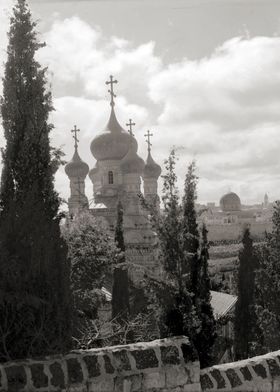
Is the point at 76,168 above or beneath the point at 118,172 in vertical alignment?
above

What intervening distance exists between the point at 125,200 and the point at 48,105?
115 feet

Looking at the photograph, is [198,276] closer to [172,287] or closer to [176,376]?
[172,287]

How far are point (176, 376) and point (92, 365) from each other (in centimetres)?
123

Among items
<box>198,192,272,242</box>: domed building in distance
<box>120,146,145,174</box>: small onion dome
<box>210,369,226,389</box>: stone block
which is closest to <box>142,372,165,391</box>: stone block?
<box>210,369,226,389</box>: stone block

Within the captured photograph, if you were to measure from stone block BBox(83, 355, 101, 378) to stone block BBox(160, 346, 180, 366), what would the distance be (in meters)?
0.95

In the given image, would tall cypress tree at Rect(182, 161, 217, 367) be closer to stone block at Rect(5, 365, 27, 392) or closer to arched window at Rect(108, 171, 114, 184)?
stone block at Rect(5, 365, 27, 392)

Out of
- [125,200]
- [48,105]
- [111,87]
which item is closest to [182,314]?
[48,105]

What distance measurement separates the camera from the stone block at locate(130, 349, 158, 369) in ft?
20.7

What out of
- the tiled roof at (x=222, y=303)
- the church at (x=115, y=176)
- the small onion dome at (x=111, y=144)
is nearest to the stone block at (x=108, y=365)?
the tiled roof at (x=222, y=303)

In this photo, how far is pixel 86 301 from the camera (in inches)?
513

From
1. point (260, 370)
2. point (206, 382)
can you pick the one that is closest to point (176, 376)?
point (206, 382)

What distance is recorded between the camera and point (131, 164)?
4412 centimetres

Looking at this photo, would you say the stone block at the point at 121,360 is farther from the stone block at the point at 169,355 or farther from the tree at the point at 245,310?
the tree at the point at 245,310

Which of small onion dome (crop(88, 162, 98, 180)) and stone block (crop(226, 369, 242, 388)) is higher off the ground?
small onion dome (crop(88, 162, 98, 180))
